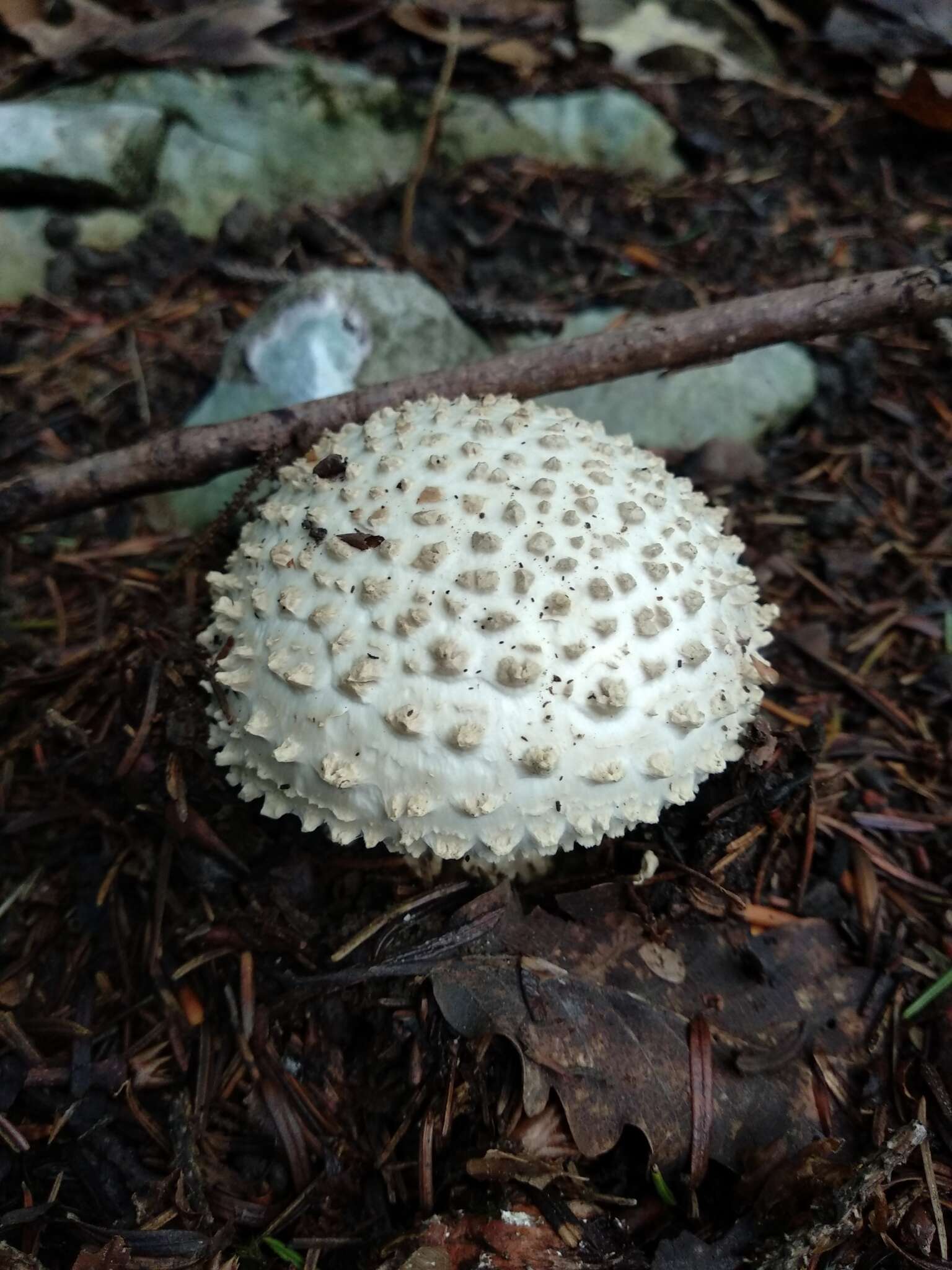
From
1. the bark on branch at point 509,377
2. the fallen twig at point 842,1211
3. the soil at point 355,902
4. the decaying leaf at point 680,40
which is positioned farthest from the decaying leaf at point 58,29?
the fallen twig at point 842,1211

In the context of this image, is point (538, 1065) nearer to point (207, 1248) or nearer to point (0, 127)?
point (207, 1248)

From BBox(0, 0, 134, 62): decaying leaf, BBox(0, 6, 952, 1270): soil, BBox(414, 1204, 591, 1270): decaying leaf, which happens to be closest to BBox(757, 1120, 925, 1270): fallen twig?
BBox(0, 6, 952, 1270): soil

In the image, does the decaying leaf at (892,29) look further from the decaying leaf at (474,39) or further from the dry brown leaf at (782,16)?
the decaying leaf at (474,39)

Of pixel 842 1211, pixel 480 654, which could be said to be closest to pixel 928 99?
pixel 480 654

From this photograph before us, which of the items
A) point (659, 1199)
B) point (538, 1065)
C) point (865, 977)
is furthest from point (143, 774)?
point (865, 977)

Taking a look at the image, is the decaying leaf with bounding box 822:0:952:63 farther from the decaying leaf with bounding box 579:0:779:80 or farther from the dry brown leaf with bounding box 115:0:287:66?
the dry brown leaf with bounding box 115:0:287:66

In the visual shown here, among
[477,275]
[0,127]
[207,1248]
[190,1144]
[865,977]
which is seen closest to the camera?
[207,1248]
